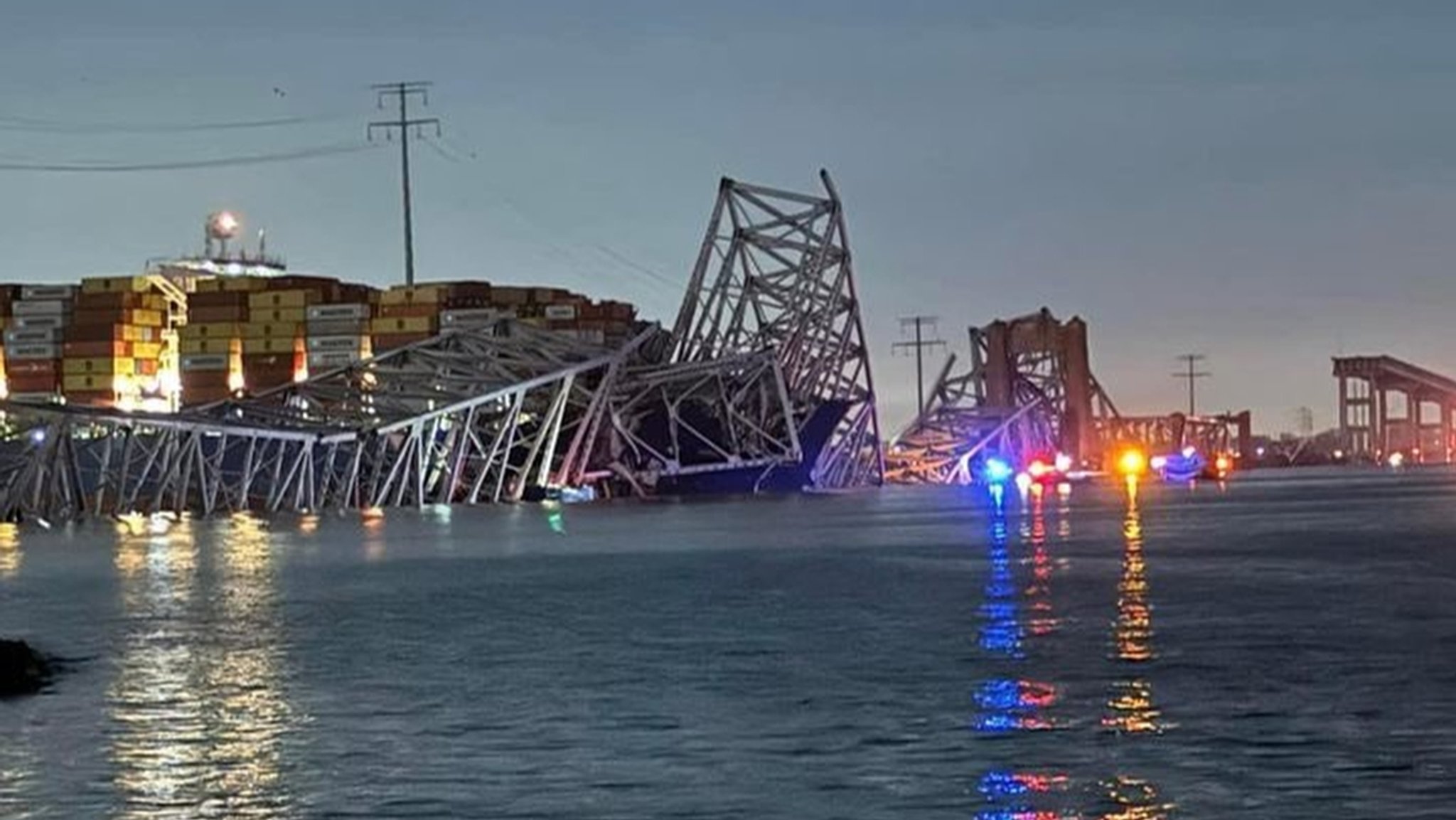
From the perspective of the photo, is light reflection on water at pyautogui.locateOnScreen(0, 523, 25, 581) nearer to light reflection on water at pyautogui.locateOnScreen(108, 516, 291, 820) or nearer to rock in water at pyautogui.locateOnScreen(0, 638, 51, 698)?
light reflection on water at pyautogui.locateOnScreen(108, 516, 291, 820)

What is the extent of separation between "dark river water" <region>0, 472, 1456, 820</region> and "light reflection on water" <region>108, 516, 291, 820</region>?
0.08 metres

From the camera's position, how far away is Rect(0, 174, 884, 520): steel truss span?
102 metres

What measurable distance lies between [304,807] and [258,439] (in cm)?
9571

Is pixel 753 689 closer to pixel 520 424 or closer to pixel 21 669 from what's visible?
pixel 21 669

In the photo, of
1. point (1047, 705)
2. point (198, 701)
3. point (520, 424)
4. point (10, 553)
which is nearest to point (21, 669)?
point (198, 701)

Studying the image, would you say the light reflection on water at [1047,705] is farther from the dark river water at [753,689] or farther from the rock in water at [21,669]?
the rock in water at [21,669]

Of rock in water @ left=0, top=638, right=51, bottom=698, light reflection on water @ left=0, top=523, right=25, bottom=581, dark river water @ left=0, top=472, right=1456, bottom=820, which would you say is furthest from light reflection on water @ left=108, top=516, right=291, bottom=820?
light reflection on water @ left=0, top=523, right=25, bottom=581

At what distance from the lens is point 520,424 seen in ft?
443

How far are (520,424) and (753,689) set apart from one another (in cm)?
11222

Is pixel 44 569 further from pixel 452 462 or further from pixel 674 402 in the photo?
pixel 674 402

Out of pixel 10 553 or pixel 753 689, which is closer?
pixel 753 689

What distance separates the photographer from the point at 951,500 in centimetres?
13150

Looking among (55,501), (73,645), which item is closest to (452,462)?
(55,501)

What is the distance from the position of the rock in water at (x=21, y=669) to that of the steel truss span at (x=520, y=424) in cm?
6285
